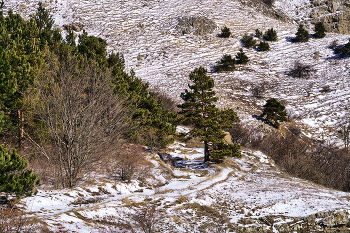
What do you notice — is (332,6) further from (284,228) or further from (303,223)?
(284,228)

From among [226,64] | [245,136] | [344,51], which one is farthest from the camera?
[344,51]

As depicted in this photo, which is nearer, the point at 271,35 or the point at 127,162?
the point at 127,162

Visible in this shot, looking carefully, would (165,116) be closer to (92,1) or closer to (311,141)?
(311,141)

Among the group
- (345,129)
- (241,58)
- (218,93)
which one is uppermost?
(241,58)

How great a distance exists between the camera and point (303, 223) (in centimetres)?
1251

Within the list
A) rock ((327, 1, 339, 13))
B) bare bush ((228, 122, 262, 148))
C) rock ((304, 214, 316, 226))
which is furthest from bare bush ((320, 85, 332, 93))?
rock ((327, 1, 339, 13))

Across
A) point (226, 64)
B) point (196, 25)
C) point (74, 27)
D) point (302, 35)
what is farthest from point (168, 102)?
point (302, 35)

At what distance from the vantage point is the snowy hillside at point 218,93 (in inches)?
483

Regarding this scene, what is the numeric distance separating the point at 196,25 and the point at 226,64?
1840 centimetres

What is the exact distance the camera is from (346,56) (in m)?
50.2

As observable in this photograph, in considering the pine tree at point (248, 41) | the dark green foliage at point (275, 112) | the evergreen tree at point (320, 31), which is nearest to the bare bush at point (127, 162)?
the dark green foliage at point (275, 112)

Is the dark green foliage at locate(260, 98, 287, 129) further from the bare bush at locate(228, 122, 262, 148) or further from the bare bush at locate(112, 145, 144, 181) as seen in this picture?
the bare bush at locate(112, 145, 144, 181)

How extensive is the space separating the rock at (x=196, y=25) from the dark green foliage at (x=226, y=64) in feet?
48.2

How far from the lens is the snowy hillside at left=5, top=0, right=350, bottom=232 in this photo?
12.3 metres
